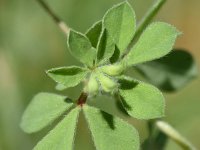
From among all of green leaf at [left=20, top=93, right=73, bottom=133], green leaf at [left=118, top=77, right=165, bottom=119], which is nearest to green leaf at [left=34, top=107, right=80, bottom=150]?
green leaf at [left=20, top=93, right=73, bottom=133]

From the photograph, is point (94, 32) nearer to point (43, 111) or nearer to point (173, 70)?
point (43, 111)

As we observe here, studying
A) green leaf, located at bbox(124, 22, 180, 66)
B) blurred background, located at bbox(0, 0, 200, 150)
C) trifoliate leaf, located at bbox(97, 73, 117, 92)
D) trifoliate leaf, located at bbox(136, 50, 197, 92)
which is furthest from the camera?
blurred background, located at bbox(0, 0, 200, 150)

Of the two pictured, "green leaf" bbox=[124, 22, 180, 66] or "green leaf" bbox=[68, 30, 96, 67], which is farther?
"green leaf" bbox=[124, 22, 180, 66]

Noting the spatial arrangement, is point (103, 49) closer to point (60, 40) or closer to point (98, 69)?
point (98, 69)

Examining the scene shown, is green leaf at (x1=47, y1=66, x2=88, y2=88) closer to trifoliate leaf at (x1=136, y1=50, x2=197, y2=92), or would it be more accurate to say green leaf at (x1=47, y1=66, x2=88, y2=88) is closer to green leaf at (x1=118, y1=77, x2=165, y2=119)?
green leaf at (x1=118, y1=77, x2=165, y2=119)

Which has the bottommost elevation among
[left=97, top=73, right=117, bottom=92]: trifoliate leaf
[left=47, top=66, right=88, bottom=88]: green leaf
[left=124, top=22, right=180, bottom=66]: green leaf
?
[left=124, top=22, right=180, bottom=66]: green leaf

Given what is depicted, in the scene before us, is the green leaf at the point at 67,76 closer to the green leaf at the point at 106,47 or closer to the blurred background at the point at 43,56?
the green leaf at the point at 106,47
